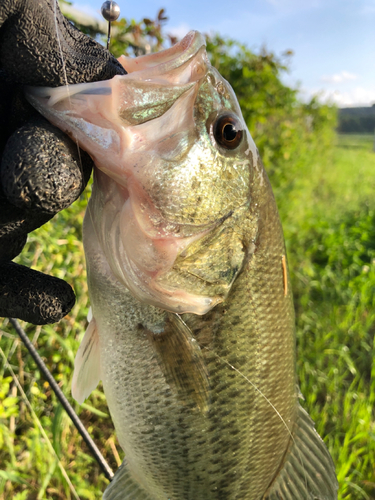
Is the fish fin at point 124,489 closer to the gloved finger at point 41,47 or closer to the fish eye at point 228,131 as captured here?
the fish eye at point 228,131

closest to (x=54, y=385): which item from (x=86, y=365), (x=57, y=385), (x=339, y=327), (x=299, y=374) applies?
(x=57, y=385)

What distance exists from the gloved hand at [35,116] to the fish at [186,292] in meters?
0.04

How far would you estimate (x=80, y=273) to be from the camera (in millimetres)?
2486

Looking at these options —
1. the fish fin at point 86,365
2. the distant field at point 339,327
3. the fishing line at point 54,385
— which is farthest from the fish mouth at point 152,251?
the distant field at point 339,327

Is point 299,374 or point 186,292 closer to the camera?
point 186,292

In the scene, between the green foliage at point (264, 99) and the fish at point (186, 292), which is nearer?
the fish at point (186, 292)

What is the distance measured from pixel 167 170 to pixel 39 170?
0.29 metres

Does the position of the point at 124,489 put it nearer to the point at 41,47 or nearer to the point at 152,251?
the point at 152,251

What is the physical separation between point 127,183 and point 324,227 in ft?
16.7

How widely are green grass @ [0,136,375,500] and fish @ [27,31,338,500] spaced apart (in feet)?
2.86

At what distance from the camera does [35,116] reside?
81 centimetres

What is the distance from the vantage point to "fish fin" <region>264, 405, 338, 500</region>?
1.31 m

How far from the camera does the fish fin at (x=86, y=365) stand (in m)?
1.14

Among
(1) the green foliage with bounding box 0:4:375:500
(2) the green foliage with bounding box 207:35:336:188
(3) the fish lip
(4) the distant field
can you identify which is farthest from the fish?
(2) the green foliage with bounding box 207:35:336:188
